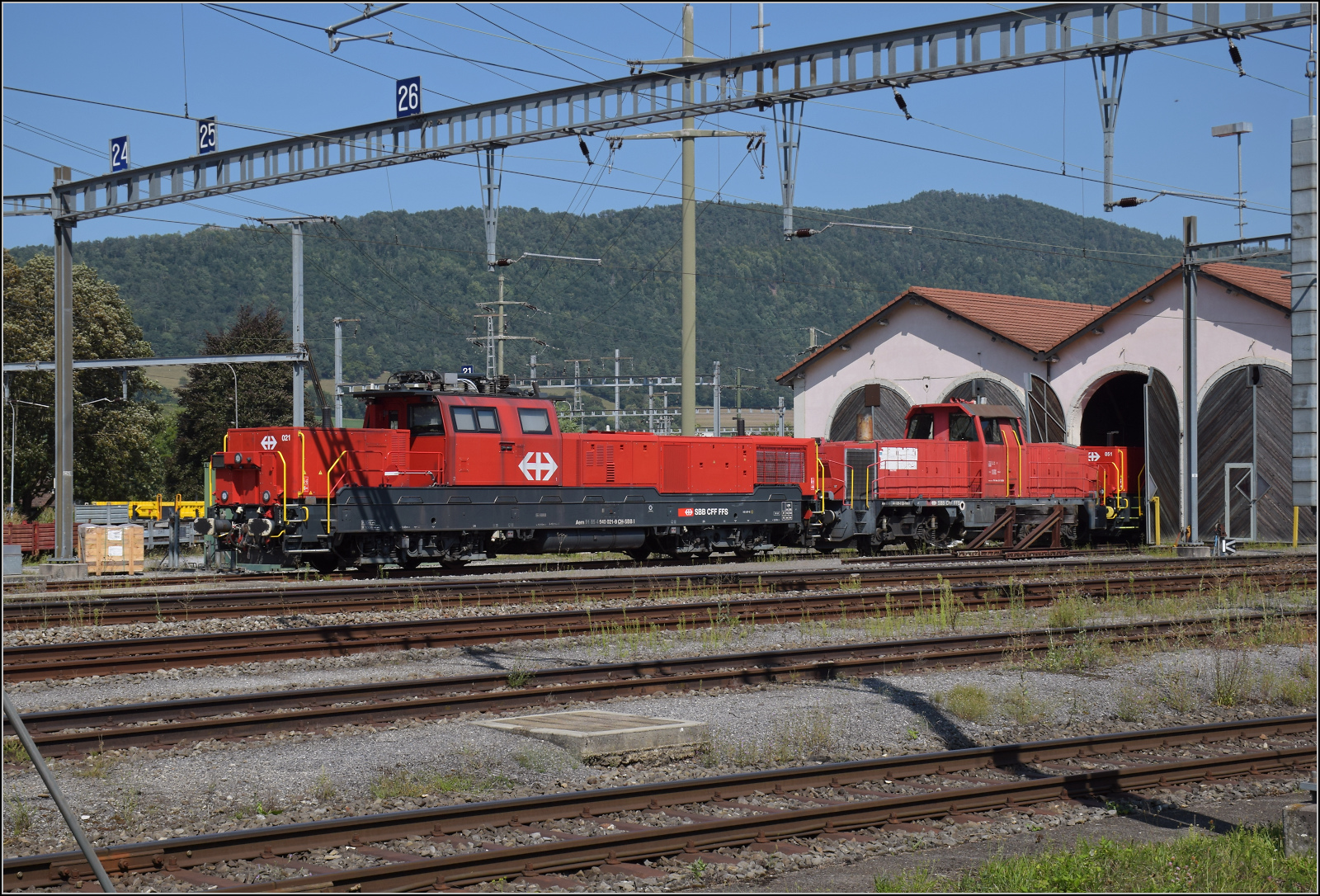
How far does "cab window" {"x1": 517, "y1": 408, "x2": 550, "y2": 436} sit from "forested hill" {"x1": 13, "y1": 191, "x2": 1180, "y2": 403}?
86120 mm

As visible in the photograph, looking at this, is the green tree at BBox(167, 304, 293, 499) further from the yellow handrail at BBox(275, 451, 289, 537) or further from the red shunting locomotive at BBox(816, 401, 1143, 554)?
the yellow handrail at BBox(275, 451, 289, 537)

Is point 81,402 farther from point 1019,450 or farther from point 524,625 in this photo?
point 524,625

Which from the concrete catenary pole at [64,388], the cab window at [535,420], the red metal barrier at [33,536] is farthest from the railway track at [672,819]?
the red metal barrier at [33,536]

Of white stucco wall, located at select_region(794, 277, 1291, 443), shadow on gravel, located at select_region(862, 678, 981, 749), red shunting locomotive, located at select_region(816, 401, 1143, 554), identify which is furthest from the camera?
white stucco wall, located at select_region(794, 277, 1291, 443)

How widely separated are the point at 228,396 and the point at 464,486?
4382 cm

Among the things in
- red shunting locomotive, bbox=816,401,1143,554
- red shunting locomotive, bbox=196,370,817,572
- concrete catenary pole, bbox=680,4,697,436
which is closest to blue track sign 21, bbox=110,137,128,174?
red shunting locomotive, bbox=196,370,817,572

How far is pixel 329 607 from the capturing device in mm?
17594

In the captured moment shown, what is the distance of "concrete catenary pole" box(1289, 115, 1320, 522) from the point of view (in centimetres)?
692

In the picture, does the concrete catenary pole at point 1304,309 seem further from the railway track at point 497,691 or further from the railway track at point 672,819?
the railway track at point 497,691

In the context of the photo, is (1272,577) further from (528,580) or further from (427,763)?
(427,763)

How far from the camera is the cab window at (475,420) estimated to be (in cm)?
2325

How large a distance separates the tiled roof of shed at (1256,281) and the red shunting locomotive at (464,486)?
58.7 feet

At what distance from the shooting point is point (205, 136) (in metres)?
23.4

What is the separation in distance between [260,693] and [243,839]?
4578mm
